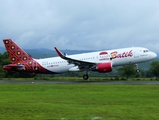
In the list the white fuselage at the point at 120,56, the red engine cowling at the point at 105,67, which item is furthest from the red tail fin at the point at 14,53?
the red engine cowling at the point at 105,67

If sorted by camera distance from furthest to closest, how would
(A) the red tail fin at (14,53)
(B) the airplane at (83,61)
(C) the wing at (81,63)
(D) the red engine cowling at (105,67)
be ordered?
(A) the red tail fin at (14,53) < (B) the airplane at (83,61) < (C) the wing at (81,63) < (D) the red engine cowling at (105,67)

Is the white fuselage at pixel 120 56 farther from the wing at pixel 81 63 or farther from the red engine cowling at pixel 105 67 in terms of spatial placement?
the red engine cowling at pixel 105 67

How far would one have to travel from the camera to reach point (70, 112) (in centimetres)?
1409

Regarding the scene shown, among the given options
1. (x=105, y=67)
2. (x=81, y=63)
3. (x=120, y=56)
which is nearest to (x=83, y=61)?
(x=81, y=63)

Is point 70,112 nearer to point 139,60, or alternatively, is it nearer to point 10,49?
point 139,60

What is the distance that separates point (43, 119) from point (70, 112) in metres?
1.87

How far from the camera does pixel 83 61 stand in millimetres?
45562

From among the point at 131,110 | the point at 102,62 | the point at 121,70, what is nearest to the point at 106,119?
the point at 131,110

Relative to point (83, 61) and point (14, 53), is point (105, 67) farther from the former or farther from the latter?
point (14, 53)

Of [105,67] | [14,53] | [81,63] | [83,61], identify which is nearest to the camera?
[105,67]

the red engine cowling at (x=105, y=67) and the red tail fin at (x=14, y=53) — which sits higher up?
the red tail fin at (x=14, y=53)

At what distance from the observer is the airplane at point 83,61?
149 ft

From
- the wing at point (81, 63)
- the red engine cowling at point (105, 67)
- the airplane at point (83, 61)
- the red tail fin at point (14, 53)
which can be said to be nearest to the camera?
the red engine cowling at point (105, 67)

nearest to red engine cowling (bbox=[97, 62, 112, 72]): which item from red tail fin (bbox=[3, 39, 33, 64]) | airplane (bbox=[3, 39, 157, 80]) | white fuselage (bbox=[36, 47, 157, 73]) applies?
airplane (bbox=[3, 39, 157, 80])
